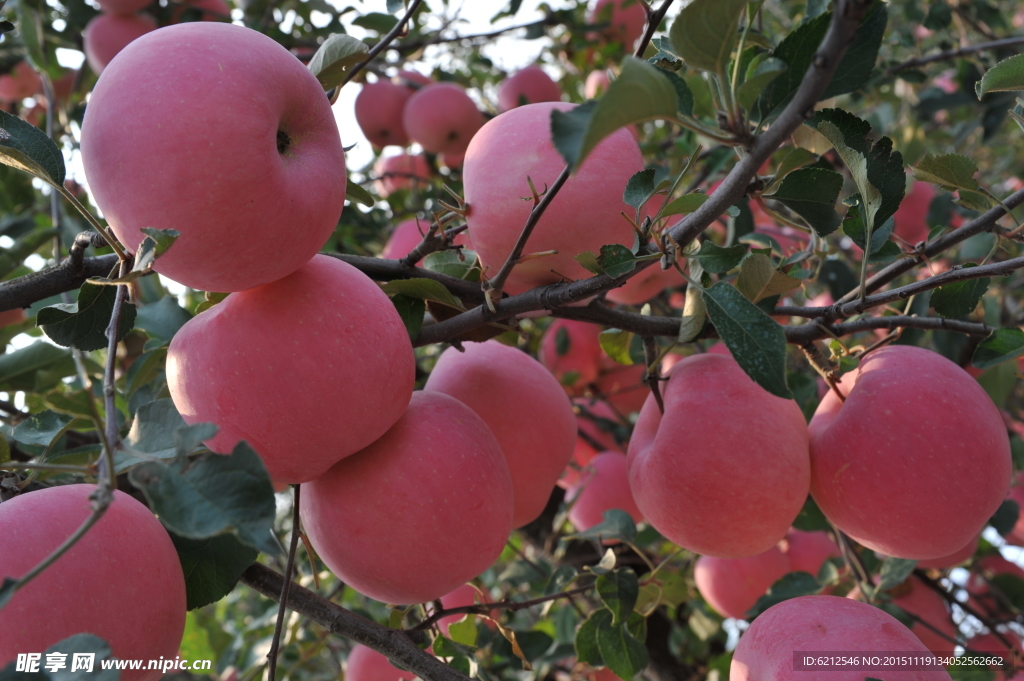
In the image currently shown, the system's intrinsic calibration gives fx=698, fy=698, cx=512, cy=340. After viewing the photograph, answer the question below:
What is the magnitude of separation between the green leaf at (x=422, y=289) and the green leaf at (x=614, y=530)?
1.54 feet

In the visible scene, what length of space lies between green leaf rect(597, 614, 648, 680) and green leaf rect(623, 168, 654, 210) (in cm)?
64

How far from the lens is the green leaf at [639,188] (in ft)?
2.24

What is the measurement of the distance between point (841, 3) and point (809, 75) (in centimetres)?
5

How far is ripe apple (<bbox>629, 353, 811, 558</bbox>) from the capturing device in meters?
0.84

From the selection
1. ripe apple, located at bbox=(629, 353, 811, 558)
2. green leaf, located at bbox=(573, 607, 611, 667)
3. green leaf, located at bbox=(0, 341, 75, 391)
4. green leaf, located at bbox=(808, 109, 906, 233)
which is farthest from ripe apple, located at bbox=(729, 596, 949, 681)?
green leaf, located at bbox=(0, 341, 75, 391)

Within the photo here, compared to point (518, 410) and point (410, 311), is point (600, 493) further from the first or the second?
point (410, 311)

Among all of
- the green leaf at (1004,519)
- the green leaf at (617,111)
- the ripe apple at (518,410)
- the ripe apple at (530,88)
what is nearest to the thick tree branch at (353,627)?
the ripe apple at (518,410)

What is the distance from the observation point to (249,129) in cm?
59

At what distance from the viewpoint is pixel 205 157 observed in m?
0.57

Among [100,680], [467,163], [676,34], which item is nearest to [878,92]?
[467,163]

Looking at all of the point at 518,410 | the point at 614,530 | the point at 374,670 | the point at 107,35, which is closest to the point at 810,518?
the point at 614,530

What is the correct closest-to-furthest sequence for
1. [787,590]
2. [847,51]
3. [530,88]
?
[847,51], [787,590], [530,88]

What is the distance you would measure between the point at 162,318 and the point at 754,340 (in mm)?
853

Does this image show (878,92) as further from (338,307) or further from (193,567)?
(193,567)
